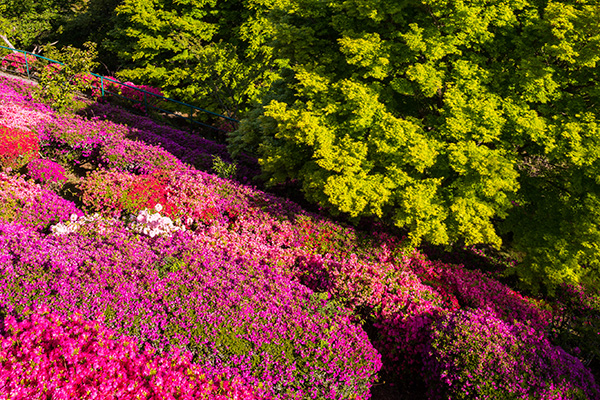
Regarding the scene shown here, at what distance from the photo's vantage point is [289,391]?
4.73m

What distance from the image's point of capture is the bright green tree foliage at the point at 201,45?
18688 millimetres

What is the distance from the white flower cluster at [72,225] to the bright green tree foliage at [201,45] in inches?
472

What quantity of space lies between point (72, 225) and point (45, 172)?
3.37 meters

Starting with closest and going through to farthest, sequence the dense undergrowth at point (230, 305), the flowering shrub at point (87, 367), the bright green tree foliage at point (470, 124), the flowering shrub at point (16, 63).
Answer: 1. the flowering shrub at point (87, 367)
2. the dense undergrowth at point (230, 305)
3. the bright green tree foliage at point (470, 124)
4. the flowering shrub at point (16, 63)

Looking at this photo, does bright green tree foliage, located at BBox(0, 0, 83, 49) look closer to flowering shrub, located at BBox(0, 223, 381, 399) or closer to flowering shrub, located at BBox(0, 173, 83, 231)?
flowering shrub, located at BBox(0, 173, 83, 231)

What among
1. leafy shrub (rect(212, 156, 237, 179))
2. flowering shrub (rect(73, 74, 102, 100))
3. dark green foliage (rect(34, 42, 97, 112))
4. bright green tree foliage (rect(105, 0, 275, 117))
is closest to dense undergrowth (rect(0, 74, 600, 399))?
leafy shrub (rect(212, 156, 237, 179))

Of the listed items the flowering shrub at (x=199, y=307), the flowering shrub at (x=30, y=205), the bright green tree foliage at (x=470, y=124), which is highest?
the bright green tree foliage at (x=470, y=124)

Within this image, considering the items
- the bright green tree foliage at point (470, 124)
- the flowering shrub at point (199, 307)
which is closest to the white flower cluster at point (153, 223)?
the flowering shrub at point (199, 307)

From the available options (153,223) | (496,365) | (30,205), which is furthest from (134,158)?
(496,365)

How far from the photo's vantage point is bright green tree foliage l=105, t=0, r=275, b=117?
1869 cm

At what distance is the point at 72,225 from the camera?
22.7ft

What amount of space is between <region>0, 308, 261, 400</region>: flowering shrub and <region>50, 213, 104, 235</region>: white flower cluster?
2638 millimetres

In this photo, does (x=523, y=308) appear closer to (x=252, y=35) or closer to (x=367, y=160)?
(x=367, y=160)

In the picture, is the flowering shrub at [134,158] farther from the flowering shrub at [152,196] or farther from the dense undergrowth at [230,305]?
the flowering shrub at [152,196]
